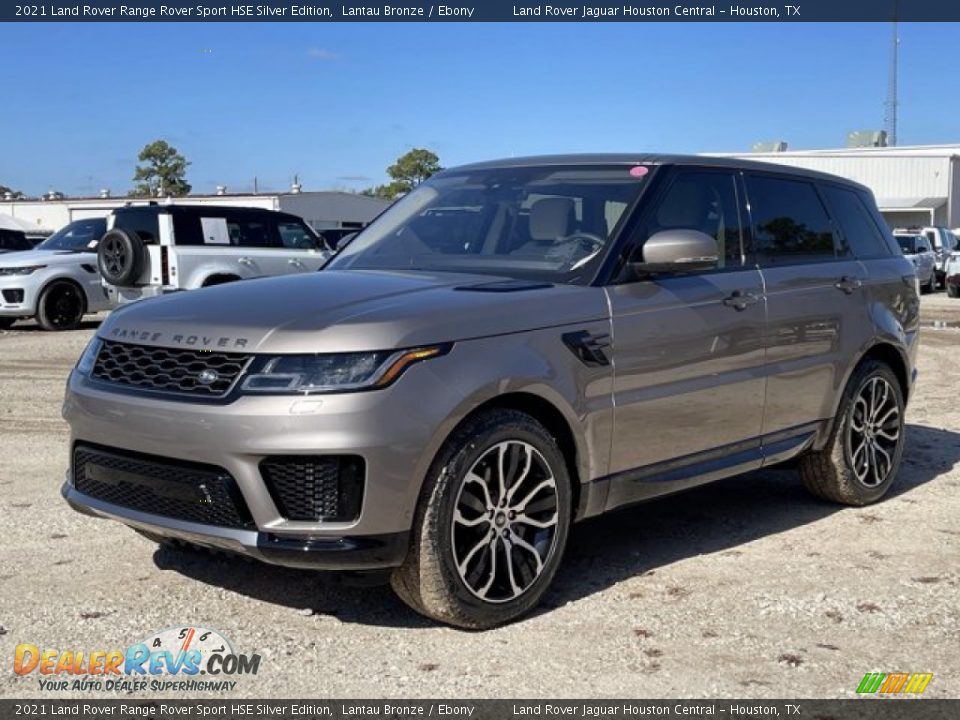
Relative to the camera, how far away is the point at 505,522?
4508mm

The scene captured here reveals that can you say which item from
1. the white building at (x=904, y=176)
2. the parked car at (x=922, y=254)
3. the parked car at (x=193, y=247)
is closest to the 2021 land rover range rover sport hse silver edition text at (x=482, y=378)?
the parked car at (x=193, y=247)

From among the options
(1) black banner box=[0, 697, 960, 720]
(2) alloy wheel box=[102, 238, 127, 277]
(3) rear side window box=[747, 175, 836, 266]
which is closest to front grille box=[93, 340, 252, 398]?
(1) black banner box=[0, 697, 960, 720]

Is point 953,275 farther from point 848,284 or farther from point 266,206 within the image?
point 266,206

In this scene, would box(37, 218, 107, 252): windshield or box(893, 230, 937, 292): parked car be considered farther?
box(893, 230, 937, 292): parked car

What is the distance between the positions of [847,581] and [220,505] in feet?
9.17

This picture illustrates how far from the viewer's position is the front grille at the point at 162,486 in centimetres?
413

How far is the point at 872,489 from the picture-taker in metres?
6.70

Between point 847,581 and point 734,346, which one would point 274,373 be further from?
point 847,581

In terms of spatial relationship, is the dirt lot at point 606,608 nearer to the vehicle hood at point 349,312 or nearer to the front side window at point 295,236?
the vehicle hood at point 349,312

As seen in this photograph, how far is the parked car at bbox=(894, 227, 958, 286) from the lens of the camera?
3353 cm

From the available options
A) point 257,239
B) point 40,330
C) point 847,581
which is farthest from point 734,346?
point 40,330

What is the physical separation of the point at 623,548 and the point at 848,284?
203 centimetres

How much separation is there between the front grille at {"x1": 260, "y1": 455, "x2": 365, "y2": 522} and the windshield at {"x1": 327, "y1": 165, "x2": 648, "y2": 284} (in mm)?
1433

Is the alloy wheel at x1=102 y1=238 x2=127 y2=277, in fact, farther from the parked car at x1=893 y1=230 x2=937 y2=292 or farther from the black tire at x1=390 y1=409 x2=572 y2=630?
the parked car at x1=893 y1=230 x2=937 y2=292
